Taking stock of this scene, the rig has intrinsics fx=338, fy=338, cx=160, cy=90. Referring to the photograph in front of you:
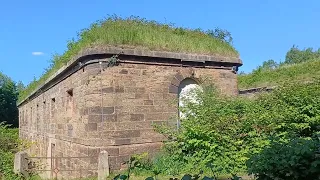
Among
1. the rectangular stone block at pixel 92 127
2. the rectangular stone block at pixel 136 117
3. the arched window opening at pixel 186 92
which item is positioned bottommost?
the rectangular stone block at pixel 92 127

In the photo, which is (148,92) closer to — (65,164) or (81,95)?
(81,95)

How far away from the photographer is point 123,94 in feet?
32.3

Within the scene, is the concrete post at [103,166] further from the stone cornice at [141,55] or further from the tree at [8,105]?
the tree at [8,105]

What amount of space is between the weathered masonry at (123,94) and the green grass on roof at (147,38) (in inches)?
13.0

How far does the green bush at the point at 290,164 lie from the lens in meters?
5.19

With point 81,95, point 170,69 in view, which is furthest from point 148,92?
point 81,95

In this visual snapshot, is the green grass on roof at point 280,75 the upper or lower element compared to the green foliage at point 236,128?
upper

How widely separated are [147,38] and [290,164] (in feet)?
22.2

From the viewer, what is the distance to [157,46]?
10.9m

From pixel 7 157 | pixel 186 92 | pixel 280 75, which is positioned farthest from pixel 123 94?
pixel 280 75

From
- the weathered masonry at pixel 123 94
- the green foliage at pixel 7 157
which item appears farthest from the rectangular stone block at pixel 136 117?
the green foliage at pixel 7 157

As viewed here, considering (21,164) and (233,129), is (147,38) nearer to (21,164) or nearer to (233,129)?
(233,129)

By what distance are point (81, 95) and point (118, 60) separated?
156cm

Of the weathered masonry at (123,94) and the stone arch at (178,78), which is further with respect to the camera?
the stone arch at (178,78)
